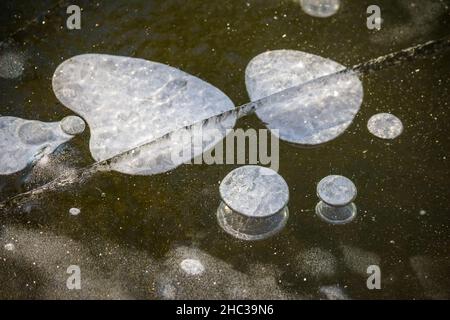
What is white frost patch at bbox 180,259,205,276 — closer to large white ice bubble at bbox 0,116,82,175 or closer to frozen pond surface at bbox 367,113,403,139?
large white ice bubble at bbox 0,116,82,175

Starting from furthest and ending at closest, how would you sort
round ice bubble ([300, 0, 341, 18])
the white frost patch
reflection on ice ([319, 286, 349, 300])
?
round ice bubble ([300, 0, 341, 18]) < the white frost patch < reflection on ice ([319, 286, 349, 300])

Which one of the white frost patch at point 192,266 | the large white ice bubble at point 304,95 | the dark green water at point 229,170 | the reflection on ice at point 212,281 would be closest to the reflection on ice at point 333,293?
the dark green water at point 229,170

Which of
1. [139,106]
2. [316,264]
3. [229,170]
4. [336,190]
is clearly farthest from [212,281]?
[139,106]

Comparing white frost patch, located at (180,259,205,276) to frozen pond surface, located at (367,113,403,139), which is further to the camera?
frozen pond surface, located at (367,113,403,139)

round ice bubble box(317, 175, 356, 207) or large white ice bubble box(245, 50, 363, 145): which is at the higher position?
large white ice bubble box(245, 50, 363, 145)

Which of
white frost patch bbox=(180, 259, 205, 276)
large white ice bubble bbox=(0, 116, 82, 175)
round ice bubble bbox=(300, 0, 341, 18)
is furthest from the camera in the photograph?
round ice bubble bbox=(300, 0, 341, 18)

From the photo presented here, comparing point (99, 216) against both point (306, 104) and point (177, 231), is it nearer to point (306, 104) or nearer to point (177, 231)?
point (177, 231)

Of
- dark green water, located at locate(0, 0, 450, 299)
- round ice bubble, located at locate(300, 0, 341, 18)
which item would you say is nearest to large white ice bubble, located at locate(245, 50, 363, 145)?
dark green water, located at locate(0, 0, 450, 299)
